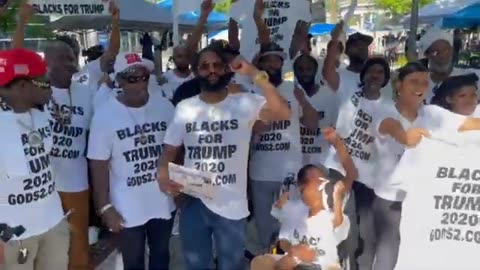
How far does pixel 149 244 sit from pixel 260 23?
3.24m

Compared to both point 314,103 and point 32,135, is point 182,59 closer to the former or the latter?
point 314,103

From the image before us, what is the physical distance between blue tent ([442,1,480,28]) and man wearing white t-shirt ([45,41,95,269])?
13.5m

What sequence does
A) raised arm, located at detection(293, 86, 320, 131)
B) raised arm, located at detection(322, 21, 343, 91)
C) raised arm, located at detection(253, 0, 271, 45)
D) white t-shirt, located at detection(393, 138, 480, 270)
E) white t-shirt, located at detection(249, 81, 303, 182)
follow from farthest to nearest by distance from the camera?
raised arm, located at detection(253, 0, 271, 45)
raised arm, located at detection(322, 21, 343, 91)
raised arm, located at detection(293, 86, 320, 131)
white t-shirt, located at detection(249, 81, 303, 182)
white t-shirt, located at detection(393, 138, 480, 270)

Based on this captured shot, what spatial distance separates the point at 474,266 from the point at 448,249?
0.17 meters

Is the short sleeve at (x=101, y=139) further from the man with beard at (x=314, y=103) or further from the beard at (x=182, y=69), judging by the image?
the beard at (x=182, y=69)

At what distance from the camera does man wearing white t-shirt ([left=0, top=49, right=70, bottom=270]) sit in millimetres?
4273

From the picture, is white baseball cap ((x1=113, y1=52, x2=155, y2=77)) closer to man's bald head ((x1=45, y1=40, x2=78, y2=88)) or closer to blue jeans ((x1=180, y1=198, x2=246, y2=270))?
man's bald head ((x1=45, y1=40, x2=78, y2=88))

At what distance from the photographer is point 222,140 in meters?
4.72

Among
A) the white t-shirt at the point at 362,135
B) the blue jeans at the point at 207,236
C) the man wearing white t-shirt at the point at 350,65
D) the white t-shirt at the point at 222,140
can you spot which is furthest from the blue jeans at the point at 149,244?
the man wearing white t-shirt at the point at 350,65

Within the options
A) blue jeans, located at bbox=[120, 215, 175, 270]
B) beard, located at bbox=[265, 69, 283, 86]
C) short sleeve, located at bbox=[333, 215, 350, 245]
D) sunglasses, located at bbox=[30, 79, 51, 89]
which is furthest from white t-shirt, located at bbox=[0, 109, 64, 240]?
beard, located at bbox=[265, 69, 283, 86]

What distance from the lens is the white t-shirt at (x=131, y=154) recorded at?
4797mm

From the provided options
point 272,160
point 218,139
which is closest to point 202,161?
point 218,139

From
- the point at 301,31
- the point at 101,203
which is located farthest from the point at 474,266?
the point at 301,31

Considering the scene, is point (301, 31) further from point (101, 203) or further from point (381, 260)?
point (101, 203)
